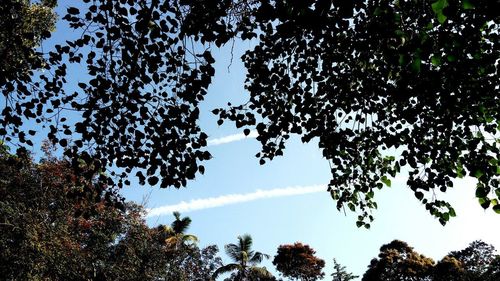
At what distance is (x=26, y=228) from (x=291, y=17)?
1676 cm

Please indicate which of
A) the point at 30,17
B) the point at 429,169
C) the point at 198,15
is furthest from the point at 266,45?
the point at 30,17

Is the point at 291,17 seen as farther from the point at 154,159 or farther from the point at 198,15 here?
the point at 154,159

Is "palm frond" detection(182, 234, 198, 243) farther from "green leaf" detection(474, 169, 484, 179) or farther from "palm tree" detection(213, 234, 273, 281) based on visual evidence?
"green leaf" detection(474, 169, 484, 179)

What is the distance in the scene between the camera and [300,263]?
43.3 metres

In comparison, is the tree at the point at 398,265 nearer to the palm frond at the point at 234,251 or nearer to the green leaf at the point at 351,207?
the palm frond at the point at 234,251

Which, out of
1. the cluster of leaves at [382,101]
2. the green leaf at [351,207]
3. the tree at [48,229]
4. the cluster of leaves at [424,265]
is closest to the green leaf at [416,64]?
the cluster of leaves at [382,101]

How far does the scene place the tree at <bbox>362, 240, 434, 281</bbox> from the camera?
110 ft

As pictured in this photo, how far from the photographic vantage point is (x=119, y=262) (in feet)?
62.3

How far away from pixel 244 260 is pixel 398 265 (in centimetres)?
1461

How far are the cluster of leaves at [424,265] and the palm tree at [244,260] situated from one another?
35.7ft

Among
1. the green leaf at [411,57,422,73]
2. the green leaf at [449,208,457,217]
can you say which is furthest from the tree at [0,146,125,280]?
the green leaf at [411,57,422,73]

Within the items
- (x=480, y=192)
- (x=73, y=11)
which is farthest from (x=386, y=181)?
(x=73, y=11)

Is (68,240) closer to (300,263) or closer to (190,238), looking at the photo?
(190,238)

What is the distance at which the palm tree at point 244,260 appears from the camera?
3591 cm
